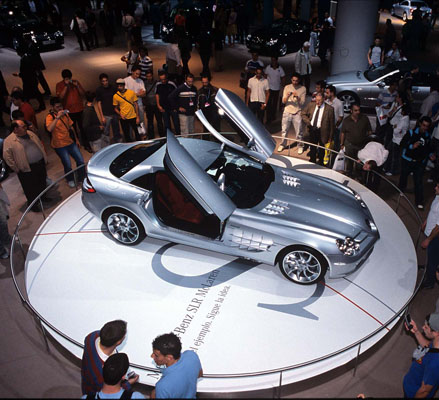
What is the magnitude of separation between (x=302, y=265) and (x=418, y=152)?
3.43m

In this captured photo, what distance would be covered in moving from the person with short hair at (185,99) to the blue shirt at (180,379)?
6.67 m

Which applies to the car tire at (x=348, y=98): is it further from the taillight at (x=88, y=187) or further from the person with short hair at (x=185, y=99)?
the taillight at (x=88, y=187)

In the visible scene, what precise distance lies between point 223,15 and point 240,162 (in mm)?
13122

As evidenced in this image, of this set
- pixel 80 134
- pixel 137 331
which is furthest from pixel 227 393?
pixel 80 134

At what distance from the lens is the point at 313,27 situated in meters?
19.0

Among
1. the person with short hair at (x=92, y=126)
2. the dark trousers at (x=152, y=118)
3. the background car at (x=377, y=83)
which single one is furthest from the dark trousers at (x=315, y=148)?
the person with short hair at (x=92, y=126)

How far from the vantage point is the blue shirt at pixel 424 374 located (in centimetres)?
399

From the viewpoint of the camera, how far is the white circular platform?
17.3 ft

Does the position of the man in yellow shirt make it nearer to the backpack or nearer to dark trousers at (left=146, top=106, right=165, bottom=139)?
dark trousers at (left=146, top=106, right=165, bottom=139)

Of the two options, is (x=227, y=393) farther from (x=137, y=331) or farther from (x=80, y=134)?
(x=80, y=134)

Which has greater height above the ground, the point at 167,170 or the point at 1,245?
the point at 167,170

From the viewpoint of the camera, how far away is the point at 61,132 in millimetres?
8406

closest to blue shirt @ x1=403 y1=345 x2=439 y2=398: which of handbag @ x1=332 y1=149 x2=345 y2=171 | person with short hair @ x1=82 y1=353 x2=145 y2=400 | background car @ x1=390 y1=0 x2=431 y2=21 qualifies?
person with short hair @ x1=82 y1=353 x2=145 y2=400

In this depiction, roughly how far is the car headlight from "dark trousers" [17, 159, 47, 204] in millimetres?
5264
